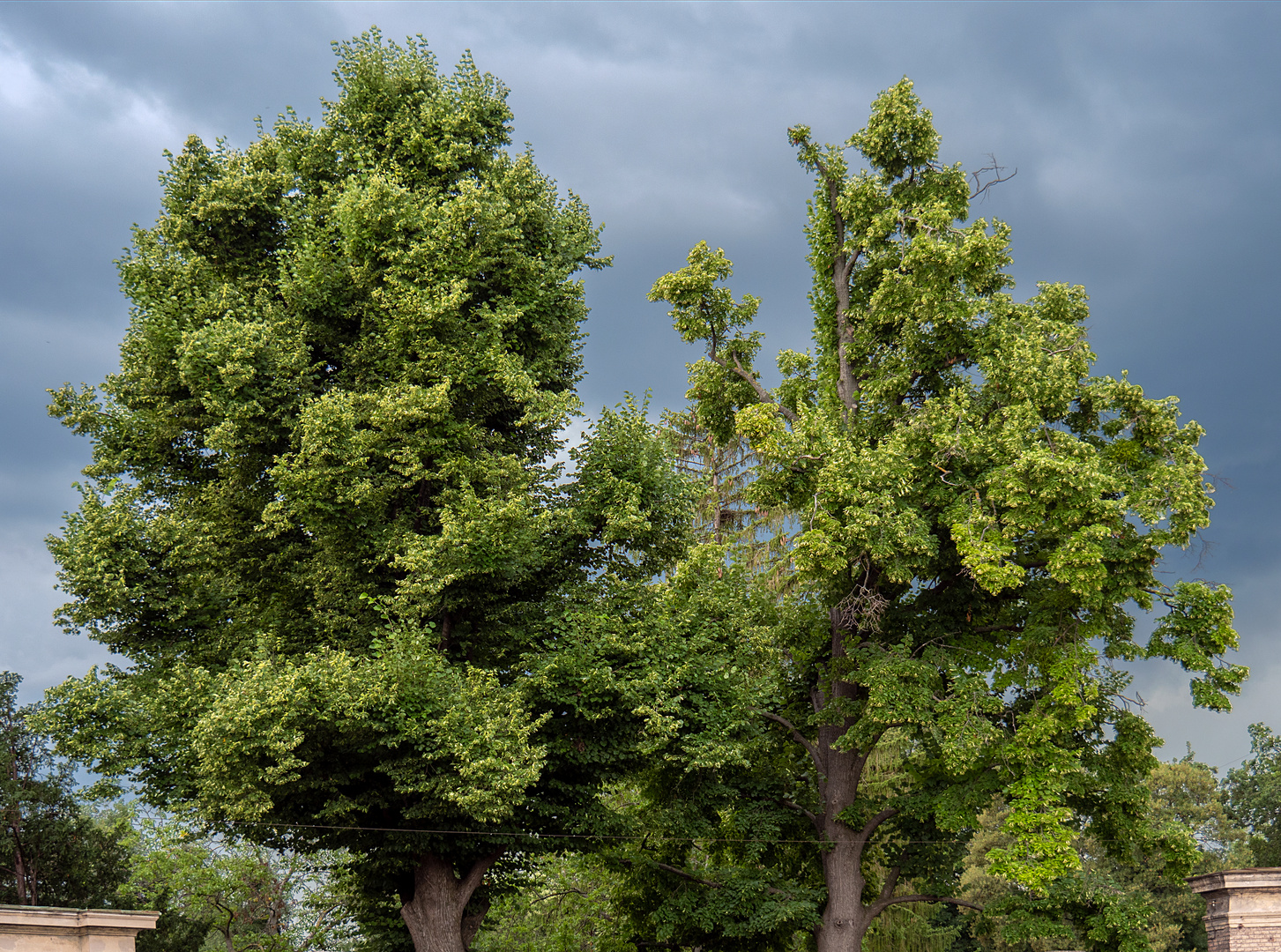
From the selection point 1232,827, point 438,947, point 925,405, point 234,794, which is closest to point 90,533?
point 234,794

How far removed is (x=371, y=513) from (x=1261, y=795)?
1319 inches

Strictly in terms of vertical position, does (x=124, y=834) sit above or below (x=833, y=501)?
below

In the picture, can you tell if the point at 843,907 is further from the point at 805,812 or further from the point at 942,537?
the point at 942,537

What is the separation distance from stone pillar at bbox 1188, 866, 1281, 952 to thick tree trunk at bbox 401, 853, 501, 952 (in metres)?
12.2

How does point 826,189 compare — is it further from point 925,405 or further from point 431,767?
point 431,767

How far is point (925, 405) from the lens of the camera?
1712 cm

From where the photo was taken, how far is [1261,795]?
35281mm

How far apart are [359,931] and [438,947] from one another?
8.60 m

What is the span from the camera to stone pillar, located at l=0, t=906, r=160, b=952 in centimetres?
1294

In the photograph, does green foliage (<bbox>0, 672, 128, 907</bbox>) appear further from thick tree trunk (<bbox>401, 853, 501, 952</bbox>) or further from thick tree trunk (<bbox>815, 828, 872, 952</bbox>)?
thick tree trunk (<bbox>815, 828, 872, 952</bbox>)

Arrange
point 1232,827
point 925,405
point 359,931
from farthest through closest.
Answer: point 1232,827 < point 359,931 < point 925,405

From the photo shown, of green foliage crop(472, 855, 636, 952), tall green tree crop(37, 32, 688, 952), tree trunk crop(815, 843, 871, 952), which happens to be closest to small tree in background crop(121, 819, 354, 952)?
green foliage crop(472, 855, 636, 952)

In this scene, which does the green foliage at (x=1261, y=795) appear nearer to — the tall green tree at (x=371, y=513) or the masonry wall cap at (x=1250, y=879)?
the masonry wall cap at (x=1250, y=879)

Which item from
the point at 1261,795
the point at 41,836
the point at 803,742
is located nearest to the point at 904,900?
the point at 803,742
